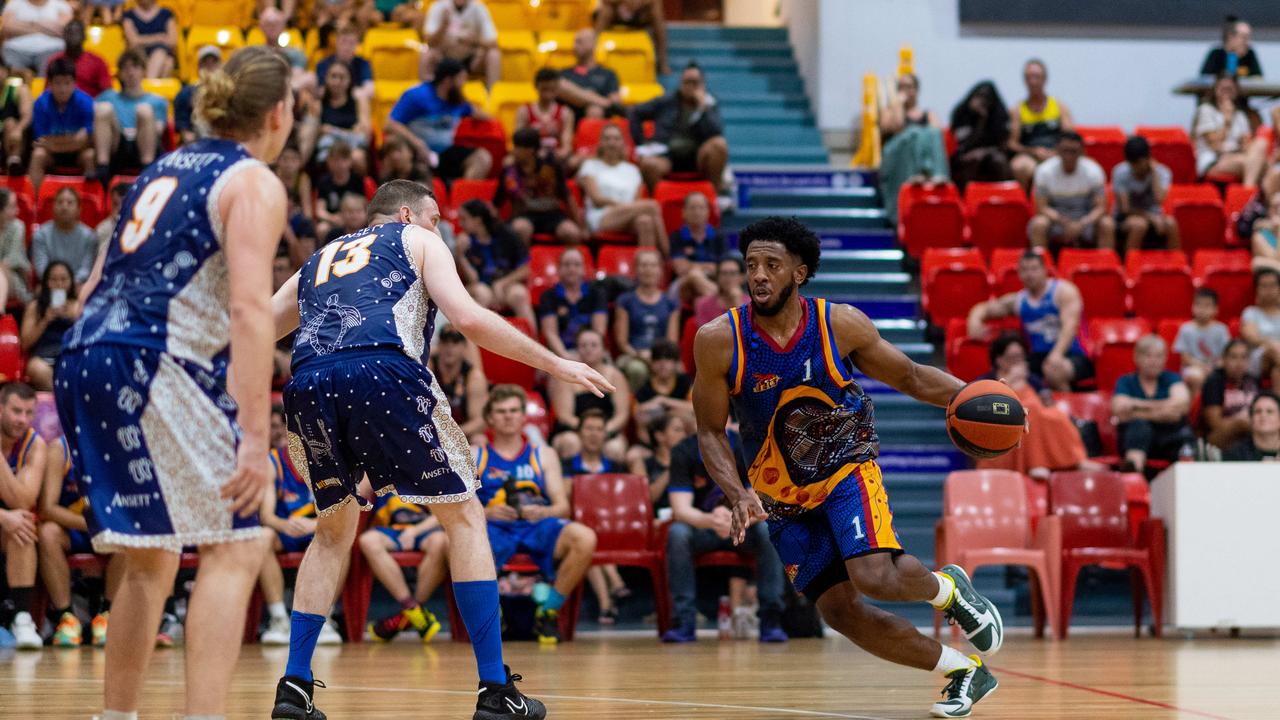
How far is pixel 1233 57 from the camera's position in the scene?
1498 cm

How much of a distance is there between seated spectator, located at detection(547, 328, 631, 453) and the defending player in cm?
541

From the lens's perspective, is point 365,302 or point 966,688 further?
point 966,688

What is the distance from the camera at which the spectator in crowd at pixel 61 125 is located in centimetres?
1258

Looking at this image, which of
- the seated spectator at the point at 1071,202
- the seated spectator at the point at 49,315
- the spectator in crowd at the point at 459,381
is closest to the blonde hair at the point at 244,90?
the spectator in crowd at the point at 459,381

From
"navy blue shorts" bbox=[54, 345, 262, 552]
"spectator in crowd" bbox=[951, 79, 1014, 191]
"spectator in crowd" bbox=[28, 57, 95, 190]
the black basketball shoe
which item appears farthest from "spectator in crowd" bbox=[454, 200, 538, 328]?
"navy blue shorts" bbox=[54, 345, 262, 552]

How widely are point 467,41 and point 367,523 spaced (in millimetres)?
6026

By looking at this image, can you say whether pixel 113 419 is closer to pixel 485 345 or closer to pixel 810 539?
pixel 485 345

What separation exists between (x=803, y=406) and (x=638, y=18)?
10.8m

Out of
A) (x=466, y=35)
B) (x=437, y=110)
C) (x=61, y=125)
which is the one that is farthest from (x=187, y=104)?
(x=466, y=35)

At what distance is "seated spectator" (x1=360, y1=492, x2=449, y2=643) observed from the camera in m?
9.30

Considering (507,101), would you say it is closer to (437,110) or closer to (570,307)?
(437,110)

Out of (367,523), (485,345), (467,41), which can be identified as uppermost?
(467,41)

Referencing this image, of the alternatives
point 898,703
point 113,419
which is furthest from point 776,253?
point 113,419

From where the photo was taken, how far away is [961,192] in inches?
554
